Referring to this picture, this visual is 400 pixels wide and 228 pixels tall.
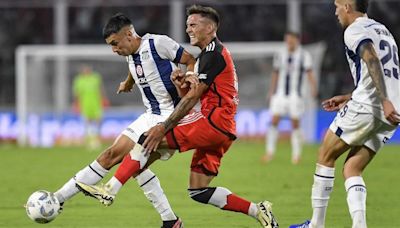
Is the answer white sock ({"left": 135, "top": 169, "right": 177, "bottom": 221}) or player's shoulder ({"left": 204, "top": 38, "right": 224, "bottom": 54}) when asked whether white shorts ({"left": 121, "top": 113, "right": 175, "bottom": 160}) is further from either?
player's shoulder ({"left": 204, "top": 38, "right": 224, "bottom": 54})

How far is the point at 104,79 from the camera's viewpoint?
89.7ft

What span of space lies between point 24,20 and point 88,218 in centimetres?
1999

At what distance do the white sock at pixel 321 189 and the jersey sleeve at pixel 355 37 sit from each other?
1.07 metres

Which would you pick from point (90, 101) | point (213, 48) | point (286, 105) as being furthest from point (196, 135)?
point (90, 101)

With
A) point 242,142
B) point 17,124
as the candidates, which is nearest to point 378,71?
point 242,142

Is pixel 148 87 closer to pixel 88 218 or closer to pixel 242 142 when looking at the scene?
pixel 88 218

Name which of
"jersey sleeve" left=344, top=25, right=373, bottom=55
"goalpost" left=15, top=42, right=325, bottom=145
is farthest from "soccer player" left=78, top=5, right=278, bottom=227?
"goalpost" left=15, top=42, right=325, bottom=145

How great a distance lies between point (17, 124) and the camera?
Result: 86.7 ft

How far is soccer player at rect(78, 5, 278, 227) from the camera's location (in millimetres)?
8664

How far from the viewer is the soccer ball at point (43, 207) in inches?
346

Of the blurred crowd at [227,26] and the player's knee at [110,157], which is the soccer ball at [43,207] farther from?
the blurred crowd at [227,26]

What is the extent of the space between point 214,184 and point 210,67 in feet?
19.8

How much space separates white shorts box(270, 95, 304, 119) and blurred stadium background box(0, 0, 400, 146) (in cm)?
654

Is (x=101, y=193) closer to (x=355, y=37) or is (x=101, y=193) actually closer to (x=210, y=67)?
(x=210, y=67)
